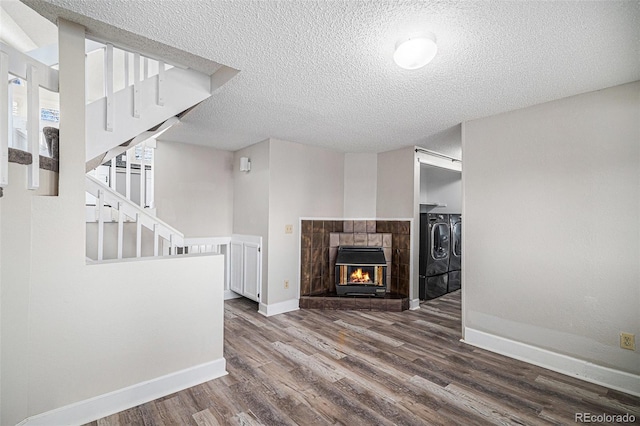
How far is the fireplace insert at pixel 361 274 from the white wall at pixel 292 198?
64 centimetres

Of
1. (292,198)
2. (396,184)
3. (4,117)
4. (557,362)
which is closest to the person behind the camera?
(4,117)

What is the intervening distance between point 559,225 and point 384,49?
2124 millimetres

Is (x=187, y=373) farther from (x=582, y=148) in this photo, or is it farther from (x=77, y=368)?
(x=582, y=148)

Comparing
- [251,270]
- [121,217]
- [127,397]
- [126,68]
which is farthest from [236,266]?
[126,68]

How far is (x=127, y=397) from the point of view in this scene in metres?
1.94

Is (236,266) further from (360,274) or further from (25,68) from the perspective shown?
(25,68)

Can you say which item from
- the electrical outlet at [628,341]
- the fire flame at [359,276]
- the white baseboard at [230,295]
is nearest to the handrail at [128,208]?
the white baseboard at [230,295]

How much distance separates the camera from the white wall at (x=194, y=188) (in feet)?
13.4

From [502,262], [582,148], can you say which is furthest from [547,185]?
[502,262]

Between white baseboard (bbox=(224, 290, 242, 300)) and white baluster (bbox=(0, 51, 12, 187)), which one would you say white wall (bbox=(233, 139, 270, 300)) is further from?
white baluster (bbox=(0, 51, 12, 187))

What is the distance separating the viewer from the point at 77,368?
1781 millimetres

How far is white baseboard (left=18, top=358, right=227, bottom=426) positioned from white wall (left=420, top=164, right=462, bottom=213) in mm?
5180

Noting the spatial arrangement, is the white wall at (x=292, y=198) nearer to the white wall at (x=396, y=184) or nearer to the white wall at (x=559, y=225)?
the white wall at (x=396, y=184)

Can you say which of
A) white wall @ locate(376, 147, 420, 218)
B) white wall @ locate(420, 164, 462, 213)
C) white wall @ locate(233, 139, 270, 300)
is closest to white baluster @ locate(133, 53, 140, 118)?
white wall @ locate(233, 139, 270, 300)
